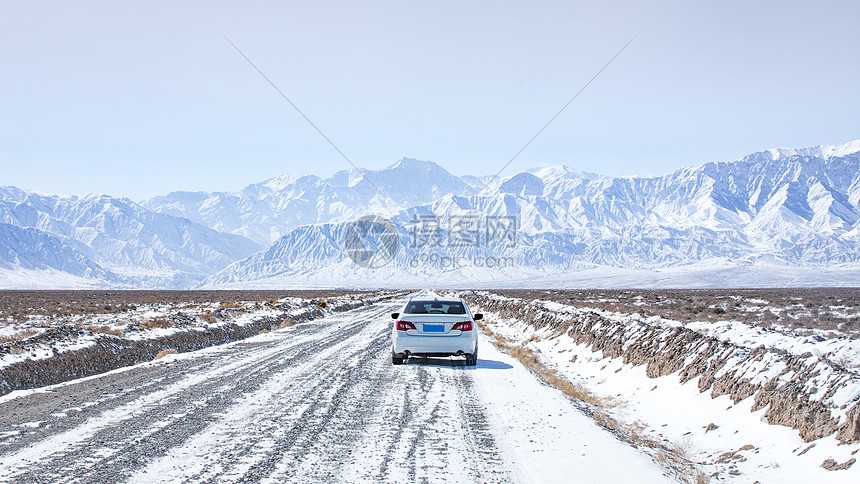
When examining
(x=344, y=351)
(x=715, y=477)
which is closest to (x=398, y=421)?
(x=715, y=477)

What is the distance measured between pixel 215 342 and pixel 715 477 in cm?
1837

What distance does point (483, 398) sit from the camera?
1016 cm

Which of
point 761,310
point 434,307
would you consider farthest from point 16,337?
point 761,310

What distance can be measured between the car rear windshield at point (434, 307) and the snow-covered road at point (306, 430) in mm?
1490

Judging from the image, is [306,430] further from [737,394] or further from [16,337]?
[16,337]

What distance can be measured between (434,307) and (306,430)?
7314mm

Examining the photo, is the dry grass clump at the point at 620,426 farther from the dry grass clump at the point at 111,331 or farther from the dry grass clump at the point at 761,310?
the dry grass clump at the point at 111,331

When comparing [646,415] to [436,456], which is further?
[646,415]

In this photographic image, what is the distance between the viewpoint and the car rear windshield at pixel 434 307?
14.1 metres

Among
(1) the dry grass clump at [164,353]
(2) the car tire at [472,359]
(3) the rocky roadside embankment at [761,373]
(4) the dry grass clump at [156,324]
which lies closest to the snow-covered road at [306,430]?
(2) the car tire at [472,359]

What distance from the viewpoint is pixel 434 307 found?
48.4 feet

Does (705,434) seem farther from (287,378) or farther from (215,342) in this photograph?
(215,342)

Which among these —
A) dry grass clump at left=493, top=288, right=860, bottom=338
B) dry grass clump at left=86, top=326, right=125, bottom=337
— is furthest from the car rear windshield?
dry grass clump at left=493, top=288, right=860, bottom=338

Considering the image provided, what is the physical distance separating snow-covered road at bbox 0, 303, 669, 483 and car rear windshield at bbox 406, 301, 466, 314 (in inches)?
58.6
